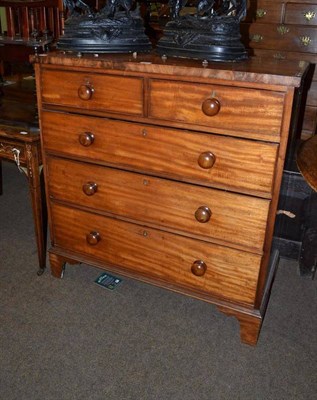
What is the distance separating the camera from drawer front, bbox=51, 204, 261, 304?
1608mm

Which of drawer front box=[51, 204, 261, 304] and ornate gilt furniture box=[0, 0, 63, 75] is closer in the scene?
drawer front box=[51, 204, 261, 304]

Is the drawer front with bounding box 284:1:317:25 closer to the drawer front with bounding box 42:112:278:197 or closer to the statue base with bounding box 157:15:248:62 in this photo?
the statue base with bounding box 157:15:248:62

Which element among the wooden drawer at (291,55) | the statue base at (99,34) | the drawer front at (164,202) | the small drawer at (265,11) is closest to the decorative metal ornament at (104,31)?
the statue base at (99,34)

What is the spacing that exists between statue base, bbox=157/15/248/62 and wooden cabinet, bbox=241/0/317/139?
171 centimetres

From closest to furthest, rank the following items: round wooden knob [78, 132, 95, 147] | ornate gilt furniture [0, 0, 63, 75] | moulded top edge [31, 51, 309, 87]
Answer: moulded top edge [31, 51, 309, 87]
round wooden knob [78, 132, 95, 147]
ornate gilt furniture [0, 0, 63, 75]

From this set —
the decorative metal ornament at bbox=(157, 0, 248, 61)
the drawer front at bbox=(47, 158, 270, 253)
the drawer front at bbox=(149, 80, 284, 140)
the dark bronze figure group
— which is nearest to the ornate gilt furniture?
the dark bronze figure group

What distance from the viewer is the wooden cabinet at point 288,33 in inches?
123

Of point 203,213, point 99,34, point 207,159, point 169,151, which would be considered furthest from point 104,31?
point 203,213

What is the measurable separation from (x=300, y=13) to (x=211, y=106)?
2286 millimetres

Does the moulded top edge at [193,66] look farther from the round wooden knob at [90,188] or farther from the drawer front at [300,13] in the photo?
the drawer front at [300,13]

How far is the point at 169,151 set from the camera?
4.98ft

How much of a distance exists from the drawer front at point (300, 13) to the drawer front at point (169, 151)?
2.26m

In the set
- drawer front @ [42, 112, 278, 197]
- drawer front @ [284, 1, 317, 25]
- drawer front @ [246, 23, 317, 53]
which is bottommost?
drawer front @ [42, 112, 278, 197]

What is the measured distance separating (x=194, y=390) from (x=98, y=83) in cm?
119
